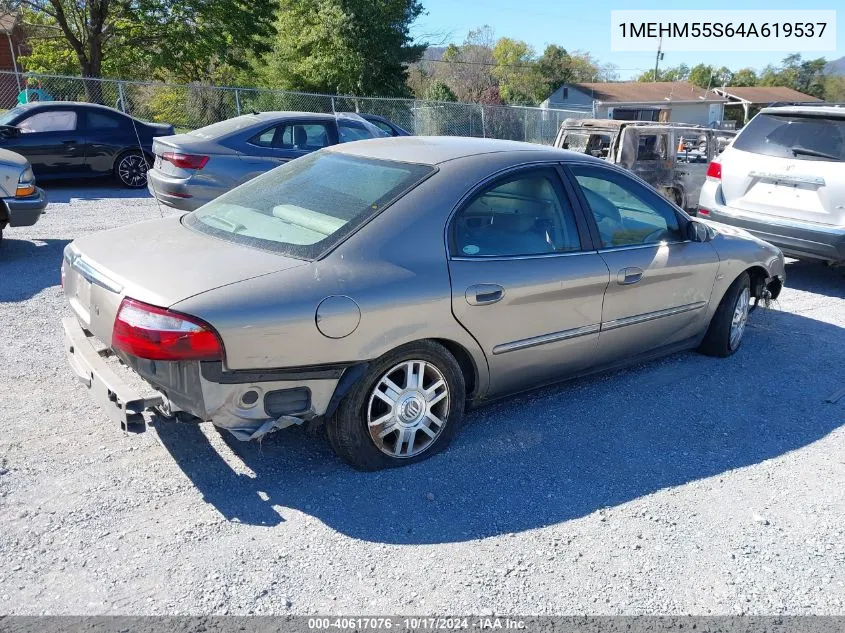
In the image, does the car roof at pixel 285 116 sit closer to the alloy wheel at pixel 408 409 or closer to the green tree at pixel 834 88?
the alloy wheel at pixel 408 409

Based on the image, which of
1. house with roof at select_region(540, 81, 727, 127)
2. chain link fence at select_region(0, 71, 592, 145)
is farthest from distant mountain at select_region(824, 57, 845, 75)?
chain link fence at select_region(0, 71, 592, 145)

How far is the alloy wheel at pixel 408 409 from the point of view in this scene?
11.8 ft

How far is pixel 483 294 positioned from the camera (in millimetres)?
3795

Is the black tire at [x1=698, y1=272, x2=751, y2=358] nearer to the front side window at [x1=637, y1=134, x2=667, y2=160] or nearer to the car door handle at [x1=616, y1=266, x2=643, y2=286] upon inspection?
the car door handle at [x1=616, y1=266, x2=643, y2=286]

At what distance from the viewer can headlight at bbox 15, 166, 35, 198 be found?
7.55 metres

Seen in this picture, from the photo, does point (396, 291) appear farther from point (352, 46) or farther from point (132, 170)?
point (352, 46)

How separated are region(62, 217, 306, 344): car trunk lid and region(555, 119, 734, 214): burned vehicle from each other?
7746 mm

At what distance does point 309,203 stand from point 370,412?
114 cm

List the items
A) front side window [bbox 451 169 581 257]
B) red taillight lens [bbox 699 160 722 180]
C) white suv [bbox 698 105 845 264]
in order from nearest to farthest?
front side window [bbox 451 169 581 257], white suv [bbox 698 105 845 264], red taillight lens [bbox 699 160 722 180]

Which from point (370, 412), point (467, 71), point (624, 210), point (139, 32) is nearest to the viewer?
point (370, 412)

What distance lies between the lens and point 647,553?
322cm

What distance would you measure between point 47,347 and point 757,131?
23.2ft

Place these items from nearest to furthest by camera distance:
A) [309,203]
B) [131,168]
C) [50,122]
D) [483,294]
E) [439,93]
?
[483,294] < [309,203] < [50,122] < [131,168] < [439,93]

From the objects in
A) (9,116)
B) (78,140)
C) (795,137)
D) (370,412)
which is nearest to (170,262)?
(370,412)
